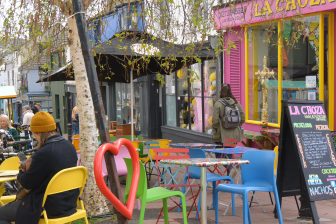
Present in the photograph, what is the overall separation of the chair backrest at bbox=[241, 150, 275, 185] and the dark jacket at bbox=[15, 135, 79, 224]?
241 cm

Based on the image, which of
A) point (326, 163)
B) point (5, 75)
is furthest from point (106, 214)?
point (5, 75)

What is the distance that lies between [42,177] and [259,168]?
272 centimetres

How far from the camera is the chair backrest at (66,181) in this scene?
196 inches

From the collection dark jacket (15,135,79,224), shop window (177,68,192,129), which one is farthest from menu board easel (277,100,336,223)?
shop window (177,68,192,129)

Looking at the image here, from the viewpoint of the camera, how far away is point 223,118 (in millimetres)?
10195

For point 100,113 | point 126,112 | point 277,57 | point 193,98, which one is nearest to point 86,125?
point 100,113

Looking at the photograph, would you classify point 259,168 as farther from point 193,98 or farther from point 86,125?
point 193,98

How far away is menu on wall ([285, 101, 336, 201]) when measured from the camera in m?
6.50

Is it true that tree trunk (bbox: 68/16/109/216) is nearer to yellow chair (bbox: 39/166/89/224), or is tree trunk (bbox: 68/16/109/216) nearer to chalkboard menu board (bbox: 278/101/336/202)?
yellow chair (bbox: 39/166/89/224)

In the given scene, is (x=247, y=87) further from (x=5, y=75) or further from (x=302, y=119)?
(x=5, y=75)

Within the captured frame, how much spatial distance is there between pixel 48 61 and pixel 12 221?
5.74 meters

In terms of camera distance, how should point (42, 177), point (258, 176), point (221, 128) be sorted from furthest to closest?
point (221, 128), point (258, 176), point (42, 177)

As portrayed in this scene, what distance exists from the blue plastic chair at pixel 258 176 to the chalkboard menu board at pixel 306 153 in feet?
1.11

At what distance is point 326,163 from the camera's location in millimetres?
6676
